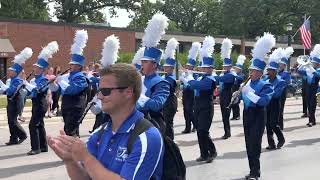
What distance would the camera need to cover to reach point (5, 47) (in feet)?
108

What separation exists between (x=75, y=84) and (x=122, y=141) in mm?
6981

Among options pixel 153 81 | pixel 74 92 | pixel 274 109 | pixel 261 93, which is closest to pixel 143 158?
pixel 153 81

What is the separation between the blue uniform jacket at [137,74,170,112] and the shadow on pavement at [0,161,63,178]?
298cm

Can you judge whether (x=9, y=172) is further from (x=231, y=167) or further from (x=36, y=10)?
(x=36, y=10)

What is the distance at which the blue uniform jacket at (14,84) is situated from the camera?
1205cm

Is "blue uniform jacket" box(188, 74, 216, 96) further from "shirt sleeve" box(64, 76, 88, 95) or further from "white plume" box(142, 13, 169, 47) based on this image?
"white plume" box(142, 13, 169, 47)

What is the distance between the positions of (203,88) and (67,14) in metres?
47.9

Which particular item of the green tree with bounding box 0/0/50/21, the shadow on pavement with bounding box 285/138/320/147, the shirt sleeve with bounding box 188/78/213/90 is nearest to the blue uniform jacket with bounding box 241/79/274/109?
the shirt sleeve with bounding box 188/78/213/90

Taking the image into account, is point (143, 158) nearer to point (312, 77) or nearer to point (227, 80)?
point (227, 80)

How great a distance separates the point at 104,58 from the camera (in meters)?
9.36

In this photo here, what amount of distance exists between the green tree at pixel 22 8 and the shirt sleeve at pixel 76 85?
4085cm

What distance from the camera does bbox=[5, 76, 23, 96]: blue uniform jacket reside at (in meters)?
12.1

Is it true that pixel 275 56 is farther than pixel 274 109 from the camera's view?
Answer: No

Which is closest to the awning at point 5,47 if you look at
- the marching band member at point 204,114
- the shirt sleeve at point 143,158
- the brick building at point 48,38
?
the brick building at point 48,38
